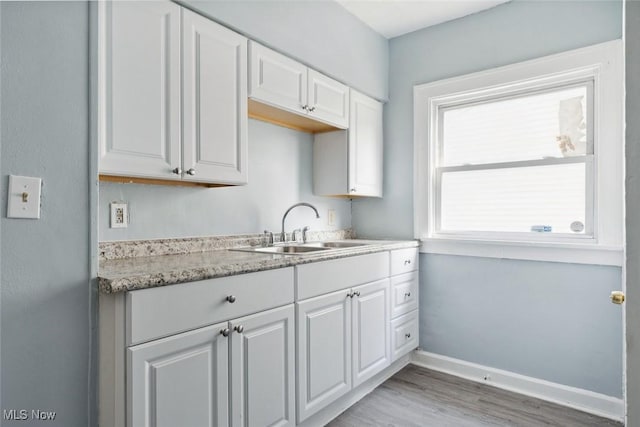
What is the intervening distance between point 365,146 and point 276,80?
39.1 inches

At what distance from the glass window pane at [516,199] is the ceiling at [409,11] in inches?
44.2

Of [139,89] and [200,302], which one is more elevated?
[139,89]

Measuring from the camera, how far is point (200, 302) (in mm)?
1345

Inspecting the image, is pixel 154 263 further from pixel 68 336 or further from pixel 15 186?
pixel 15 186

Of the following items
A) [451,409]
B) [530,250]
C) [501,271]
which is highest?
[530,250]

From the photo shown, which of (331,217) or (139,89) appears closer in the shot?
(139,89)

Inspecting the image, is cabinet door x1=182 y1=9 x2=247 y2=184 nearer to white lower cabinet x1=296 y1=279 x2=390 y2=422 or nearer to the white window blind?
white lower cabinet x1=296 y1=279 x2=390 y2=422

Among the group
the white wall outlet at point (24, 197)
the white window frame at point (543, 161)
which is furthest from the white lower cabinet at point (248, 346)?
the white window frame at point (543, 161)

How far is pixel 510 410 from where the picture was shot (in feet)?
7.15

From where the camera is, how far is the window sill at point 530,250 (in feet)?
7.11

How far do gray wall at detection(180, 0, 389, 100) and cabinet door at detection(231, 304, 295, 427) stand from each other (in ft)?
4.59

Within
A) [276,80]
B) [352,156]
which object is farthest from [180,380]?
[352,156]

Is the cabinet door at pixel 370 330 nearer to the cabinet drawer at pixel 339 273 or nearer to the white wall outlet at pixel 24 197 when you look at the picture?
the cabinet drawer at pixel 339 273

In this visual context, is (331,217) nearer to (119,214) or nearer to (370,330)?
(370,330)
